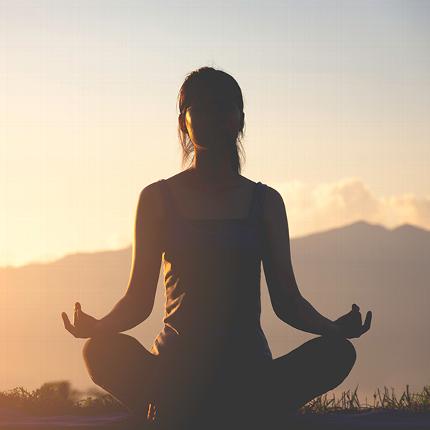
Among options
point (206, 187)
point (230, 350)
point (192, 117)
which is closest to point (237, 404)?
point (230, 350)

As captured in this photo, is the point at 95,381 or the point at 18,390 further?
→ the point at 18,390

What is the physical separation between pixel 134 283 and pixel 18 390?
3.50m

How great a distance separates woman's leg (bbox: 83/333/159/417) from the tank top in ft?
0.50

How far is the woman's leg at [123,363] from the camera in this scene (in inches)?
294

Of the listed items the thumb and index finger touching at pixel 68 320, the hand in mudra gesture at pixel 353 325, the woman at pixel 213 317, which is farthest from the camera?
the woman at pixel 213 317

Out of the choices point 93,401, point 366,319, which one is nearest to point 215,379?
point 366,319

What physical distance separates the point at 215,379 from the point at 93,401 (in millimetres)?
3148

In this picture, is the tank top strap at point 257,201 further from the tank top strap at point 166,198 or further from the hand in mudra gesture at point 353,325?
the hand in mudra gesture at point 353,325

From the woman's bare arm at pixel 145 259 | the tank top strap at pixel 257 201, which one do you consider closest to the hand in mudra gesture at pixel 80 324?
the woman's bare arm at pixel 145 259

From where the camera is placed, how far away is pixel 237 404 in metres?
7.59

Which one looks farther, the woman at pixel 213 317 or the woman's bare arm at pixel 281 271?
the woman's bare arm at pixel 281 271

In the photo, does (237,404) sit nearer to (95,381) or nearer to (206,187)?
(95,381)

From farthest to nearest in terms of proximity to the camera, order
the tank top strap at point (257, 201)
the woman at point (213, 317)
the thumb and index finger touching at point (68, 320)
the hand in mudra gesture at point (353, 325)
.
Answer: the tank top strap at point (257, 201) → the woman at point (213, 317) → the hand in mudra gesture at point (353, 325) → the thumb and index finger touching at point (68, 320)

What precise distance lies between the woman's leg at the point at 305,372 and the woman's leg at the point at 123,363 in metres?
0.82
